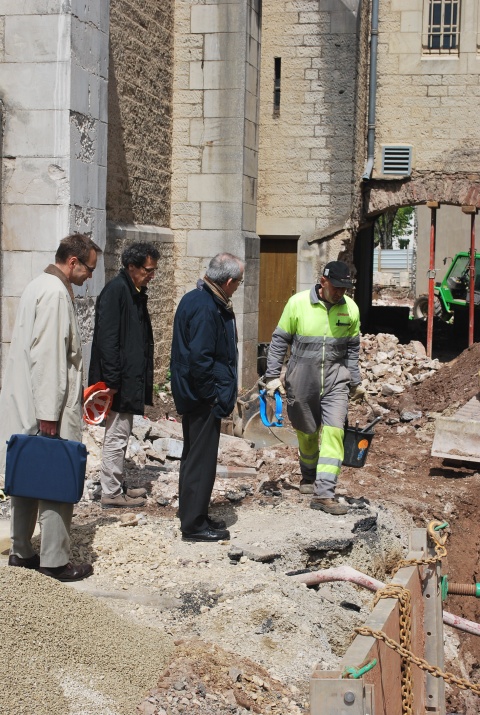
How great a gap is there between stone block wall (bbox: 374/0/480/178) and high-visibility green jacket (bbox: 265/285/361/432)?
974cm

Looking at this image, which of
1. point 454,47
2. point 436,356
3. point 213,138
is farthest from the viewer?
point 436,356

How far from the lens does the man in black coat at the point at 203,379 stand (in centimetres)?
621

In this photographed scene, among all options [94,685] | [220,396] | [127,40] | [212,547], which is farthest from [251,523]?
[127,40]

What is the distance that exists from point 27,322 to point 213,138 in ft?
27.9

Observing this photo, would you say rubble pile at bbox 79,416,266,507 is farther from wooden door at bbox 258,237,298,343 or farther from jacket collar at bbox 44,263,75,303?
wooden door at bbox 258,237,298,343

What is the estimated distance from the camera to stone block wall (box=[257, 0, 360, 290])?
50.0ft

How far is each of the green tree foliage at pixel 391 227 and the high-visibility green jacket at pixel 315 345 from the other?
3883 centimetres

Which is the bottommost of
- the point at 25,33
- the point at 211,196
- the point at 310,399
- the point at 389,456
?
the point at 389,456

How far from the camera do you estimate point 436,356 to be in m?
19.2

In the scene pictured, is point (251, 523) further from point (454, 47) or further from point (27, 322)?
point (454, 47)

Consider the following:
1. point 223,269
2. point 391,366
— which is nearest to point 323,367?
point 223,269

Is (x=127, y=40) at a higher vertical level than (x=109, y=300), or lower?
higher

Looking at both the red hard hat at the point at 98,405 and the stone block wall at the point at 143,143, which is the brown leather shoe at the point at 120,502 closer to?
the red hard hat at the point at 98,405

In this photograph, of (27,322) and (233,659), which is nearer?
(233,659)
